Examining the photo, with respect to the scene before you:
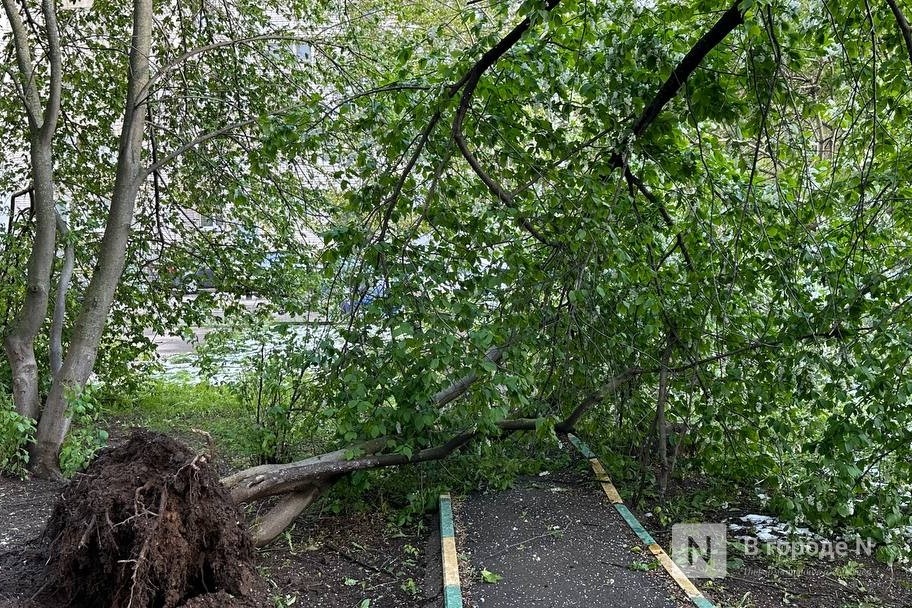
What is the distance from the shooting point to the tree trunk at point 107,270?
5.52 m

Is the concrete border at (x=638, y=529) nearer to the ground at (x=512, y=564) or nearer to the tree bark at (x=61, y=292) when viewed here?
the ground at (x=512, y=564)

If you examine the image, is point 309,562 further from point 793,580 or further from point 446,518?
point 793,580

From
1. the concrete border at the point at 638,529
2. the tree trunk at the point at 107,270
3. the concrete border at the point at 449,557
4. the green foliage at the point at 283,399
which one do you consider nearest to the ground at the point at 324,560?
the concrete border at the point at 449,557

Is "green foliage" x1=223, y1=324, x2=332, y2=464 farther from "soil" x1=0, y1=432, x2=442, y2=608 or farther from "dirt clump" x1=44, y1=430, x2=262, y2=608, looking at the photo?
"dirt clump" x1=44, y1=430, x2=262, y2=608

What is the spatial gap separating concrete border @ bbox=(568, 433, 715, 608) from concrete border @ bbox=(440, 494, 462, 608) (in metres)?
1.14

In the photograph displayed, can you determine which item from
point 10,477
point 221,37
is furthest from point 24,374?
point 221,37

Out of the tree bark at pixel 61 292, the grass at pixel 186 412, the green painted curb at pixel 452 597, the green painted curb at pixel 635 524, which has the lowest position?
the green painted curb at pixel 452 597

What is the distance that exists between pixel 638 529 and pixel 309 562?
205 centimetres

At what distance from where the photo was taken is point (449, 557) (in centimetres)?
411

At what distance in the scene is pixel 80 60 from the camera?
700 cm

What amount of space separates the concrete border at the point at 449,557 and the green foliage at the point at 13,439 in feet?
10.1

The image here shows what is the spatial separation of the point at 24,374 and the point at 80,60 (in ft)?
10.5

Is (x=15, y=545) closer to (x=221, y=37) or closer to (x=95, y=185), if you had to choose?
(x=95, y=185)

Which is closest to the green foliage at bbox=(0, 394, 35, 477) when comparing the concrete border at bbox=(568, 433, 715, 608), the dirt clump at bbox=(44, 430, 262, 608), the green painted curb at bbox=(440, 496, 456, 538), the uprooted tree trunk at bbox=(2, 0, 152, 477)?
the uprooted tree trunk at bbox=(2, 0, 152, 477)
